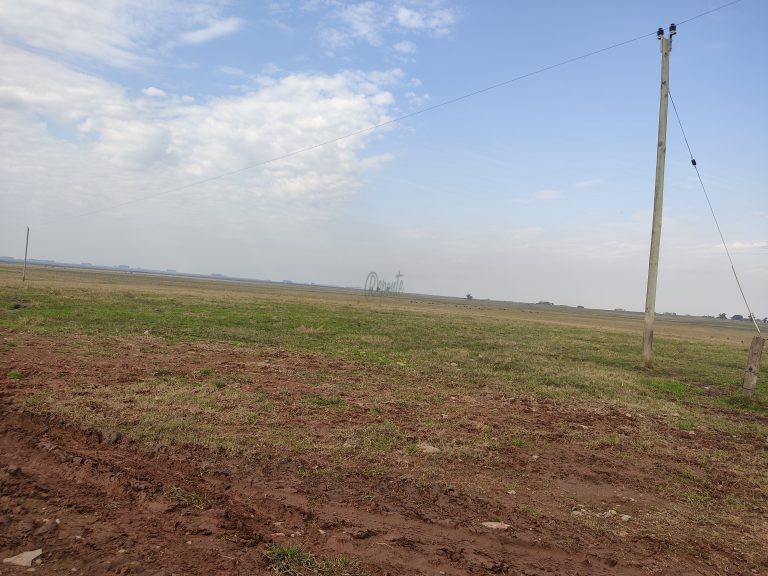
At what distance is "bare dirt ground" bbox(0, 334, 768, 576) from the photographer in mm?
4113

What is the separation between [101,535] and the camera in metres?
4.08

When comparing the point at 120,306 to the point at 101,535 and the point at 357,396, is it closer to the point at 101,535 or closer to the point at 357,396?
the point at 357,396

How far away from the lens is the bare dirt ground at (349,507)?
4.11 m

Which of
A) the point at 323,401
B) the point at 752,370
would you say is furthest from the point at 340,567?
the point at 752,370

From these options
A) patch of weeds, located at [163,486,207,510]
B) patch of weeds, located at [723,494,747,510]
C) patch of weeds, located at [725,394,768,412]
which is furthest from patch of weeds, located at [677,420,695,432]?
patch of weeds, located at [163,486,207,510]

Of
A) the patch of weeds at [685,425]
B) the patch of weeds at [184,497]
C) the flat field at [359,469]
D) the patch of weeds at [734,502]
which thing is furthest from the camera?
the patch of weeds at [685,425]

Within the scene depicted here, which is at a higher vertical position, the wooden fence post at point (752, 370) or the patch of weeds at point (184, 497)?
the wooden fence post at point (752, 370)

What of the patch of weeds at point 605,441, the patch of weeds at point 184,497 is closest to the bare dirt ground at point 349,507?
the patch of weeds at point 184,497

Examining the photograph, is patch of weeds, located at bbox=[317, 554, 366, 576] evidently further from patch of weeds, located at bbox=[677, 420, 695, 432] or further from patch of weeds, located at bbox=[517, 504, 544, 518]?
patch of weeds, located at bbox=[677, 420, 695, 432]

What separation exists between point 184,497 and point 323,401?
192 inches

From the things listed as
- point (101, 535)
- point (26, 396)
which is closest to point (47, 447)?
point (101, 535)

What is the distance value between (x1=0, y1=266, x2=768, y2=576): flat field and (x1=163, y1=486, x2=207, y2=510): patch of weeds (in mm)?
26

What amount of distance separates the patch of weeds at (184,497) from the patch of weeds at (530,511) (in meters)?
3.41

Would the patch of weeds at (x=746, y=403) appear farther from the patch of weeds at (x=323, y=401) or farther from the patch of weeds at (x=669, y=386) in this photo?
the patch of weeds at (x=323, y=401)
